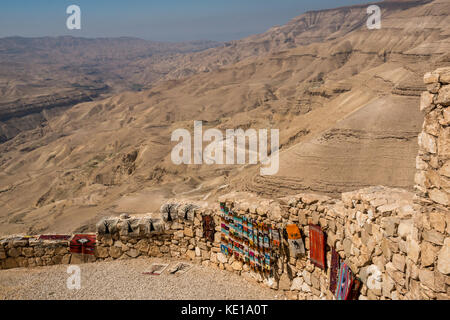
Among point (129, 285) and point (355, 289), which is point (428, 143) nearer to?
point (355, 289)

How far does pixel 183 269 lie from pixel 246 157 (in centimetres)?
2318

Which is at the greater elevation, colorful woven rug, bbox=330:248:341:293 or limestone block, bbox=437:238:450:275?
limestone block, bbox=437:238:450:275

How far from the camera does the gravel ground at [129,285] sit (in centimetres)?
654

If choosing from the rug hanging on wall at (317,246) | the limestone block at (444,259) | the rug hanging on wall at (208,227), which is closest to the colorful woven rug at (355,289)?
the rug hanging on wall at (317,246)

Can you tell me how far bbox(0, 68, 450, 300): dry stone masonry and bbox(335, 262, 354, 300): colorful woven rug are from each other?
0.28 feet

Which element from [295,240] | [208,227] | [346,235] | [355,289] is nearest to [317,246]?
[295,240]

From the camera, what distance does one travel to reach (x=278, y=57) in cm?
7988

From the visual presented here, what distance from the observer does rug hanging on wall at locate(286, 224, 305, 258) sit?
6102 millimetres

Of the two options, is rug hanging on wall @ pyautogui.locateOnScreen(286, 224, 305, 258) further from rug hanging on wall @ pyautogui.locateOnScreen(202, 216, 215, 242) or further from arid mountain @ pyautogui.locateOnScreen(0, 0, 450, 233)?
arid mountain @ pyautogui.locateOnScreen(0, 0, 450, 233)

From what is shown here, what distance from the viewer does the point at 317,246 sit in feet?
19.4

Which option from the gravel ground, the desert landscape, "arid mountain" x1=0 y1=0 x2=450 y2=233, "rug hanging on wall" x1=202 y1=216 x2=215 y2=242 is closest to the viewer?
the desert landscape

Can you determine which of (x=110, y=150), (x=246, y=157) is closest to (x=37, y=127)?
(x=110, y=150)

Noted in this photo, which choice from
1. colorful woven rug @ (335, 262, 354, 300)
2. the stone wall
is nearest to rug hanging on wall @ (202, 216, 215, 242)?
colorful woven rug @ (335, 262, 354, 300)

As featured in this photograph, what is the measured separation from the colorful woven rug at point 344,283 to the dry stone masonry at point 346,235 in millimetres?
86
